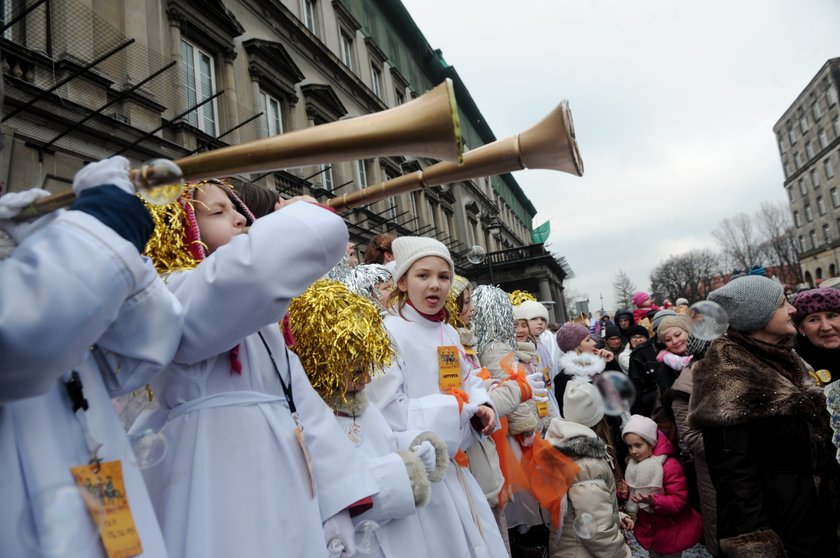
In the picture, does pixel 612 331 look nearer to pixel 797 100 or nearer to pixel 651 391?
pixel 651 391

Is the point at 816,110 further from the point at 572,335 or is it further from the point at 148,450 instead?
the point at 148,450

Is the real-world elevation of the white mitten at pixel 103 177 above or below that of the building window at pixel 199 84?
below

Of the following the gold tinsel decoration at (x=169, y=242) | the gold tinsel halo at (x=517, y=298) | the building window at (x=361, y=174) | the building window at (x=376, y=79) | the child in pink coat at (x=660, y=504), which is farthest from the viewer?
the building window at (x=376, y=79)

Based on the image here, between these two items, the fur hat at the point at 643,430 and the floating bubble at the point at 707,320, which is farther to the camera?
the fur hat at the point at 643,430

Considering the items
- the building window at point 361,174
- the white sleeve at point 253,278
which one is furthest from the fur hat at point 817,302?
the building window at point 361,174

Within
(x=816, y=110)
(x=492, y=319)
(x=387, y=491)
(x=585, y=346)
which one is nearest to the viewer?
(x=387, y=491)

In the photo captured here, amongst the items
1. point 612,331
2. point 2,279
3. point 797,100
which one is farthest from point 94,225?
point 797,100

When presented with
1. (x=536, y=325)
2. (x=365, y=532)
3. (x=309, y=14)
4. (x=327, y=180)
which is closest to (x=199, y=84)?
(x=327, y=180)

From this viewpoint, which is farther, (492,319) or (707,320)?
(492,319)

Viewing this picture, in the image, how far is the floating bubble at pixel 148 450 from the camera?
111cm

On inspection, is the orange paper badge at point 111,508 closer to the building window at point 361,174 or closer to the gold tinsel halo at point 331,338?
the gold tinsel halo at point 331,338

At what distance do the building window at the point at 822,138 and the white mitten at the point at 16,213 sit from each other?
66269mm

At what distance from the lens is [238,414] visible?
1.38m

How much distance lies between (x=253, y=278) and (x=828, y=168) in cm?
6635
